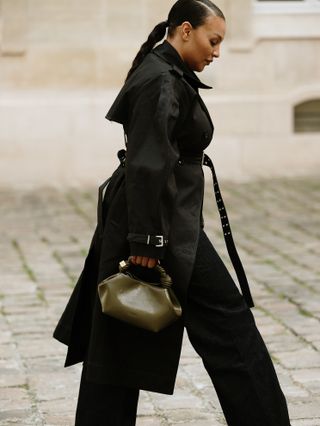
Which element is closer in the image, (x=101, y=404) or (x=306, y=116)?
(x=101, y=404)

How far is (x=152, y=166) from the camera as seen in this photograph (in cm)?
377

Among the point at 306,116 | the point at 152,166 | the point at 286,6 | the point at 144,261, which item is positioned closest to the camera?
the point at 152,166

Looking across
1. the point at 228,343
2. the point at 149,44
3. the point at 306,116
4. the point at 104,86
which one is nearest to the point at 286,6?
the point at 306,116

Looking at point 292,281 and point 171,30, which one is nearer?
point 171,30

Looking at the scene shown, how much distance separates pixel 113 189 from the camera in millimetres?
4051

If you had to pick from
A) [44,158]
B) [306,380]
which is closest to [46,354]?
[306,380]

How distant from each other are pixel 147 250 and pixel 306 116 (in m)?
9.32

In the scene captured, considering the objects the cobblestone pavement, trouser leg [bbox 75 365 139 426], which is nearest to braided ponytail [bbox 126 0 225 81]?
trouser leg [bbox 75 365 139 426]

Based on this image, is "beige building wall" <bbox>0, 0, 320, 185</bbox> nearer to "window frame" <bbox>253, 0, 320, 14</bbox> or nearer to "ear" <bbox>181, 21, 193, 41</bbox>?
"window frame" <bbox>253, 0, 320, 14</bbox>

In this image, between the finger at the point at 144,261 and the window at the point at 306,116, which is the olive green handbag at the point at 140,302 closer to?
the finger at the point at 144,261

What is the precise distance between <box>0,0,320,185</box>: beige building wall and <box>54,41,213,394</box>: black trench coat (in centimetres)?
813

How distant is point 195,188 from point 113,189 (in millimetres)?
277

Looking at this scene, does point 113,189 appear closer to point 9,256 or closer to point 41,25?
point 9,256

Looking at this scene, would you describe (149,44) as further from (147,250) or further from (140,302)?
(140,302)
